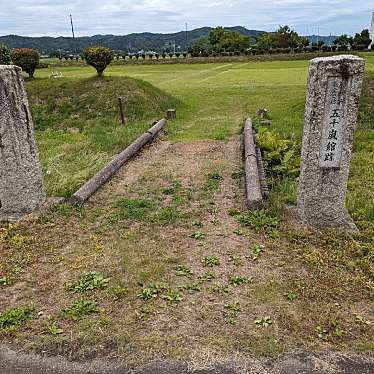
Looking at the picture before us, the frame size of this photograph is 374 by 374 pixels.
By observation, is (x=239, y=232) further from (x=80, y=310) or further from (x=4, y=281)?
(x=4, y=281)

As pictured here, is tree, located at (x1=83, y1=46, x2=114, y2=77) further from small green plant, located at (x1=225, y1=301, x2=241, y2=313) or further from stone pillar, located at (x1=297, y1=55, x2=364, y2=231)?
small green plant, located at (x1=225, y1=301, x2=241, y2=313)

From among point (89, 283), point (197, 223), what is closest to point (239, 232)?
point (197, 223)

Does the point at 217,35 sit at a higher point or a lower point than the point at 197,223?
higher

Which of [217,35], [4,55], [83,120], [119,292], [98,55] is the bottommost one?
[119,292]

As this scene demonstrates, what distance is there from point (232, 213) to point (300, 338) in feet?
8.63

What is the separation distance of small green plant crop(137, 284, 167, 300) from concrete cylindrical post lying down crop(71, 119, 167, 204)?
2.62 meters

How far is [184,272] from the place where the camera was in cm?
436

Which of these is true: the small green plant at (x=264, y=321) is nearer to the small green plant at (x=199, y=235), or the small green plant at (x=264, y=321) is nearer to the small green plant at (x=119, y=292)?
the small green plant at (x=119, y=292)

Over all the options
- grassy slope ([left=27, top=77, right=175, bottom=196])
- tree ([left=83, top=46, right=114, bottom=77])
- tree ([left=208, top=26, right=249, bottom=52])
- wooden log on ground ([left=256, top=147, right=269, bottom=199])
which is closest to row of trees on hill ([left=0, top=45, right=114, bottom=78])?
tree ([left=83, top=46, right=114, bottom=77])

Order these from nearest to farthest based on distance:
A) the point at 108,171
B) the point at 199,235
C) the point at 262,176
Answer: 1. the point at 199,235
2. the point at 262,176
3. the point at 108,171

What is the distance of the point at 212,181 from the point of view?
728 centimetres

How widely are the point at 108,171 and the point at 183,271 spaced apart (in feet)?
12.0

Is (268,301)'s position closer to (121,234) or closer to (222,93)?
(121,234)

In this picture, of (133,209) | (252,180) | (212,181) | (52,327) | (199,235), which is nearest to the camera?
(52,327)
